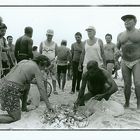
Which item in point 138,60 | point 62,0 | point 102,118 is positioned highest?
point 62,0

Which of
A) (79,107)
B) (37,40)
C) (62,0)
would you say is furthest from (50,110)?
(62,0)

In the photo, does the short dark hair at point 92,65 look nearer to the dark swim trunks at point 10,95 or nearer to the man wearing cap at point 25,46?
the man wearing cap at point 25,46

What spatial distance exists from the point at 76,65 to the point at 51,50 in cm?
37

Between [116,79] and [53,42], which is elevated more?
[53,42]

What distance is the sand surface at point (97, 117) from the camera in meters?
6.94

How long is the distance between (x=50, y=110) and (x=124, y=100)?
985 millimetres

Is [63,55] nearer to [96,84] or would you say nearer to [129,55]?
Answer: [96,84]

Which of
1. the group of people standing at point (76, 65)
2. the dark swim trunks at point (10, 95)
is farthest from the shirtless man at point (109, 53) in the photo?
the dark swim trunks at point (10, 95)

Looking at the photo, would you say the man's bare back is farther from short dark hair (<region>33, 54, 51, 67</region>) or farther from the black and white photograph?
short dark hair (<region>33, 54, 51, 67</region>)

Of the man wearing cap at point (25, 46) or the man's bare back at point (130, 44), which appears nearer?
the man wearing cap at point (25, 46)

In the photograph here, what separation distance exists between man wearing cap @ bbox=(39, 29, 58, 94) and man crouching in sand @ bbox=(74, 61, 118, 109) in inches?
13.5

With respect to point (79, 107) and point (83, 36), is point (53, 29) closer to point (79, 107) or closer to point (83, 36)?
point (83, 36)

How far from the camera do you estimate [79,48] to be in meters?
7.37

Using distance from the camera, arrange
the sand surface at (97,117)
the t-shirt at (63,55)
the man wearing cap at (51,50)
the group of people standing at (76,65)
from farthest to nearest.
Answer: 1. the t-shirt at (63,55)
2. the man wearing cap at (51,50)
3. the group of people standing at (76,65)
4. the sand surface at (97,117)
